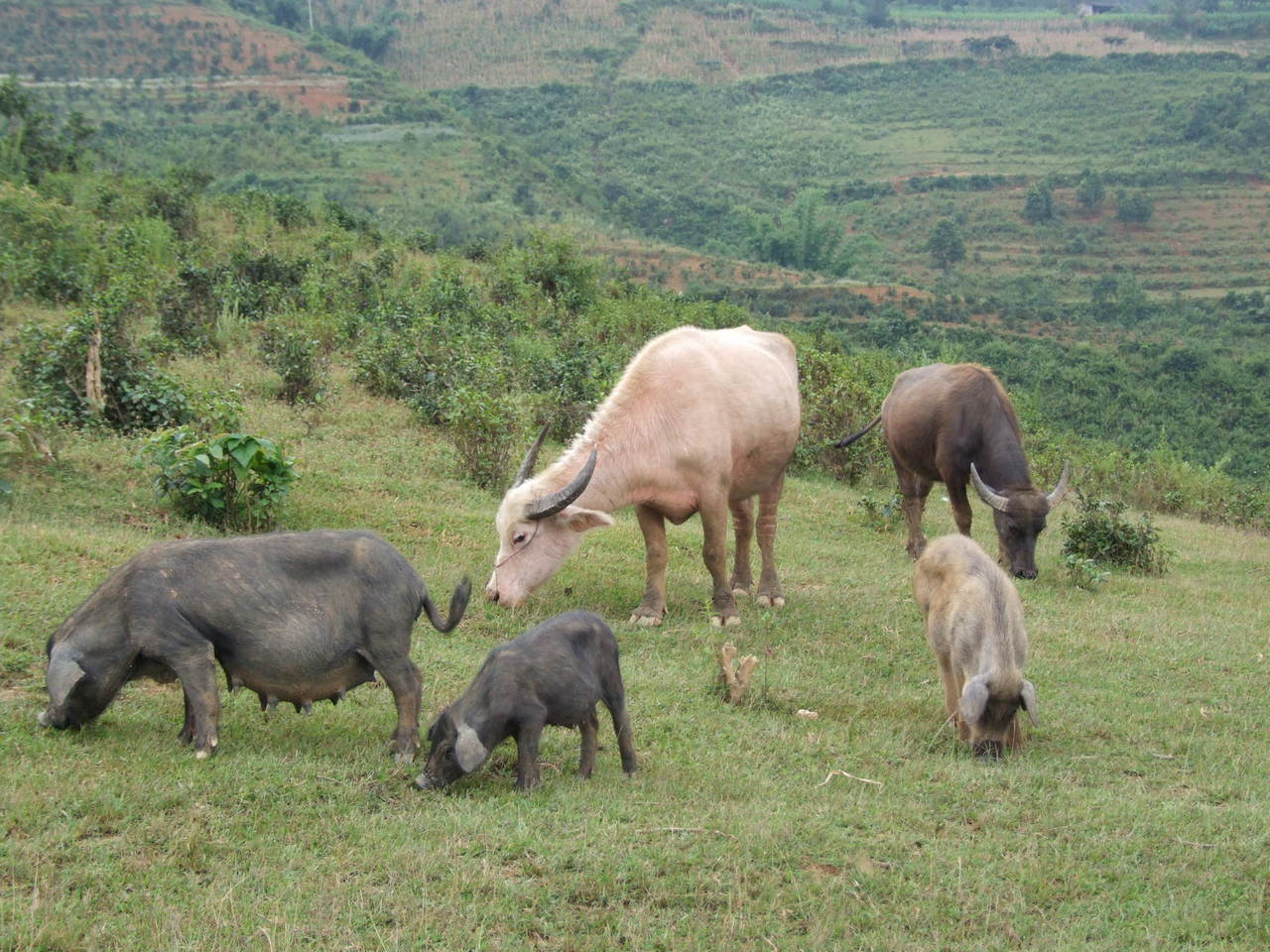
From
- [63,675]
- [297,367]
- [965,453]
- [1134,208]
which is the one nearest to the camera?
[63,675]

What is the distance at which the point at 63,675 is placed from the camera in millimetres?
5363

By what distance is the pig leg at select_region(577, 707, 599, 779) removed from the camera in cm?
587

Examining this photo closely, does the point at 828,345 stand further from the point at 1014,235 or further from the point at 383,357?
the point at 1014,235

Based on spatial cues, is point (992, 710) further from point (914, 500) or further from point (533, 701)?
point (914, 500)

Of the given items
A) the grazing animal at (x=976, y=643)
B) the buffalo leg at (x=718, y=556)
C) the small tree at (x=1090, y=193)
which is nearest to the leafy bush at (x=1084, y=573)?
the buffalo leg at (x=718, y=556)

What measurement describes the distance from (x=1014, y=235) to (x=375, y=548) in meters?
59.2

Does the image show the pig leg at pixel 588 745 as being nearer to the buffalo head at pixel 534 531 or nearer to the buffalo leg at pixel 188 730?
the buffalo leg at pixel 188 730

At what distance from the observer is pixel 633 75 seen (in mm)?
84438

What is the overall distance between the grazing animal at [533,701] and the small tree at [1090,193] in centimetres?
6233

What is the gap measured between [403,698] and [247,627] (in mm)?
792

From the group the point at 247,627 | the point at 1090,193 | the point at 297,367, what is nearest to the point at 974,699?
the point at 247,627

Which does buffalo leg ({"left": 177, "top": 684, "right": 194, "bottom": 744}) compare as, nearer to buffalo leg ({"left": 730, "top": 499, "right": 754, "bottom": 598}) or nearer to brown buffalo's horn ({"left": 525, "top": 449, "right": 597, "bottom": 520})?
brown buffalo's horn ({"left": 525, "top": 449, "right": 597, "bottom": 520})

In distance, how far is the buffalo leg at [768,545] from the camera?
10.1 meters

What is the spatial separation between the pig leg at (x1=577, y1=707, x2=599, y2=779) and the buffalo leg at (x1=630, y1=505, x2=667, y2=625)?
298 centimetres
